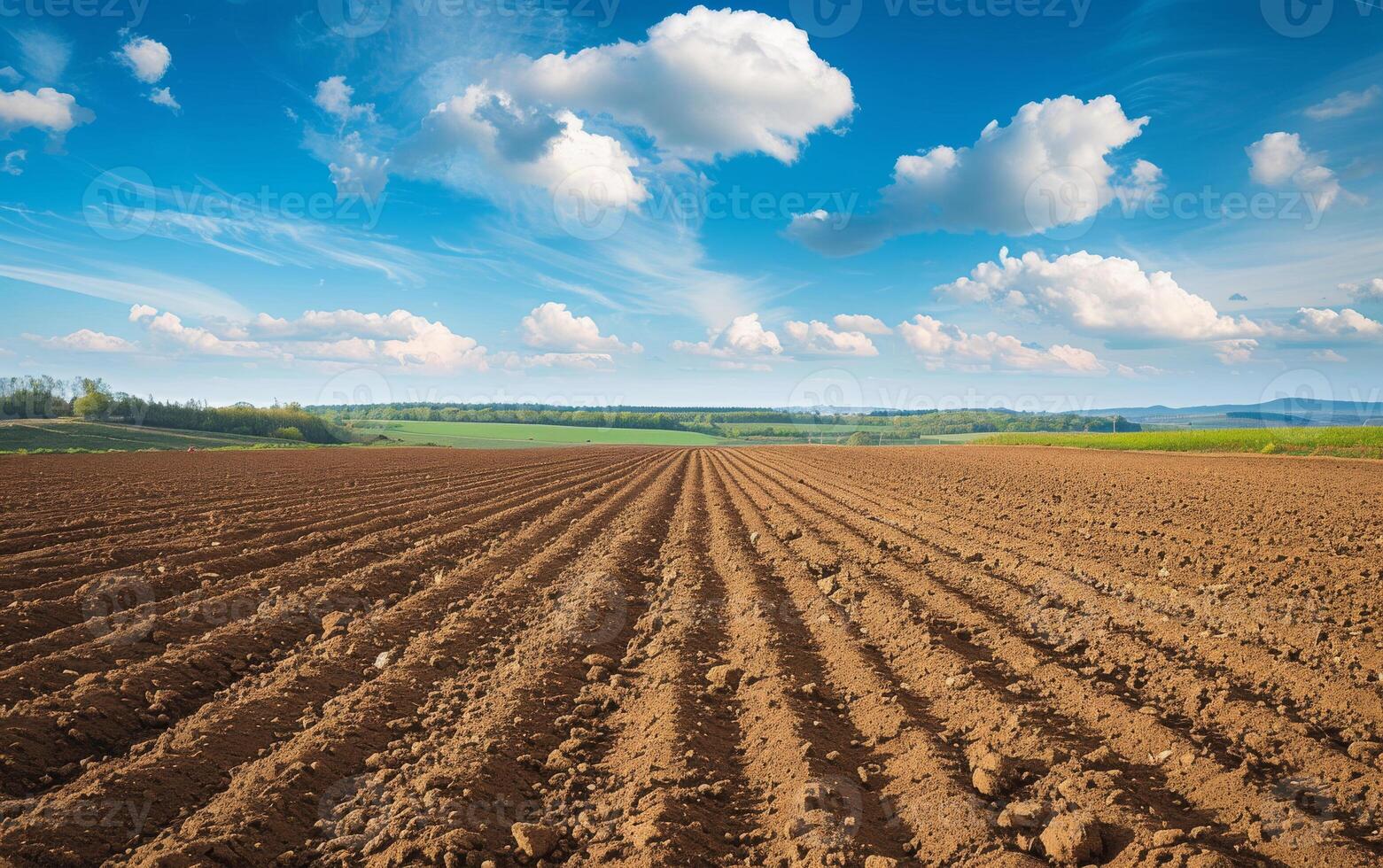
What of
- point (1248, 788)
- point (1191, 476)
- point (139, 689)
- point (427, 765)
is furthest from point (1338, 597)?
point (1191, 476)

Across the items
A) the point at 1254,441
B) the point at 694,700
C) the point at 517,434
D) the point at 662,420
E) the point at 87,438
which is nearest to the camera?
the point at 694,700

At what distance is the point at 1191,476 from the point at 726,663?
2357cm

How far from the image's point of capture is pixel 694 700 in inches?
206

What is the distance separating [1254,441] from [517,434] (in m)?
106

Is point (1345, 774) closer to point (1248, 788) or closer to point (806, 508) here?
point (1248, 788)

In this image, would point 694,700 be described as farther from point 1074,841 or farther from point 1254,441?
point 1254,441

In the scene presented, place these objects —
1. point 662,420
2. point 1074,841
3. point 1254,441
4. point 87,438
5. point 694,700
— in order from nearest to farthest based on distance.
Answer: point 1074,841
point 694,700
point 1254,441
point 87,438
point 662,420

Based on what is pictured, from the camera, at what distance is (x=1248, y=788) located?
373cm

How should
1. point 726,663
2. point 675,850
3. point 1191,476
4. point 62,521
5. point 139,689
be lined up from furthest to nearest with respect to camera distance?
point 1191,476
point 62,521
point 726,663
point 139,689
point 675,850

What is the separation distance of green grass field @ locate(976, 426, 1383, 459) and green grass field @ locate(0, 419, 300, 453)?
73369 mm

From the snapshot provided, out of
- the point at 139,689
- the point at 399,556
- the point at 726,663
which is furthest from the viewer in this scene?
the point at 399,556

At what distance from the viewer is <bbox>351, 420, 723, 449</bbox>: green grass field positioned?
103m

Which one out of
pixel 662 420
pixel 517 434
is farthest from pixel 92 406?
pixel 662 420

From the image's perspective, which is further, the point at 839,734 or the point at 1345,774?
the point at 839,734
